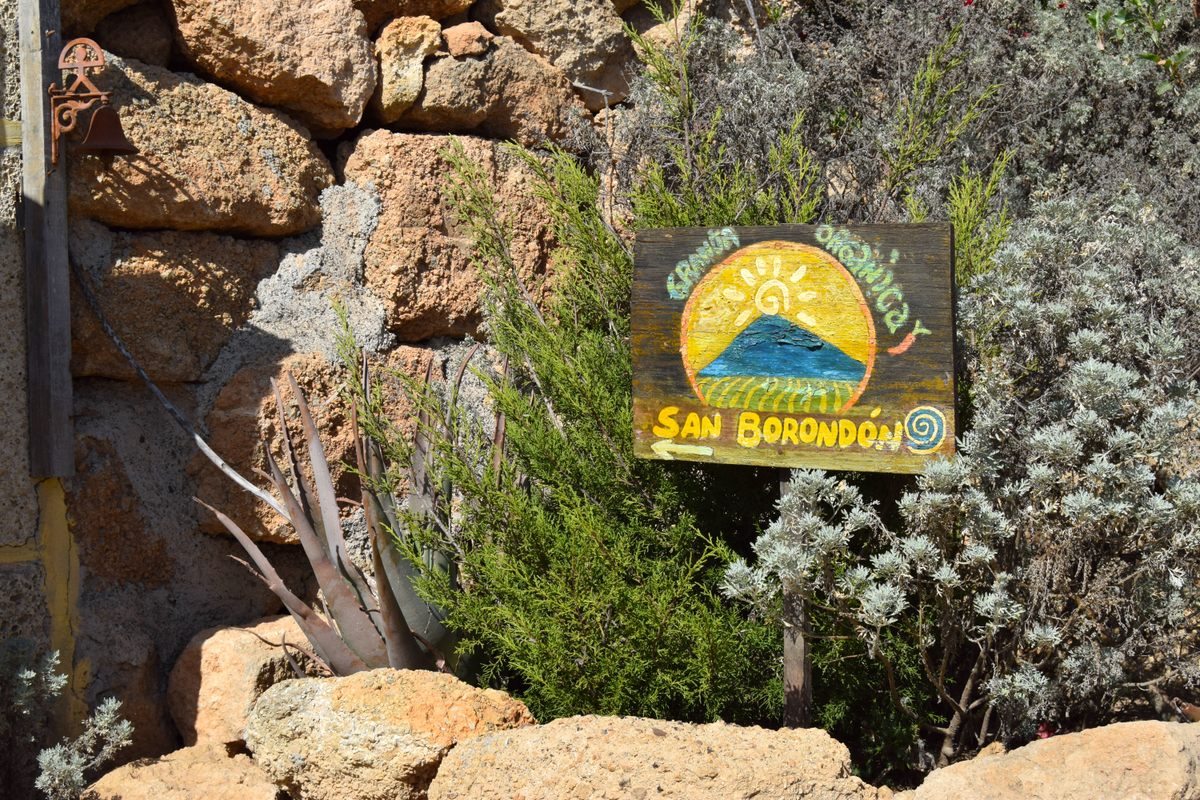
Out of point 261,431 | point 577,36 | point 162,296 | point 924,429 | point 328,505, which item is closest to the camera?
point 924,429

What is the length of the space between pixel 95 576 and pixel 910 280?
2491 mm

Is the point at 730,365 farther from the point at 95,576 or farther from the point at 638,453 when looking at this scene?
the point at 95,576

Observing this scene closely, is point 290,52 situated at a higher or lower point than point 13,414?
higher

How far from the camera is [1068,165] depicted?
4820 mm

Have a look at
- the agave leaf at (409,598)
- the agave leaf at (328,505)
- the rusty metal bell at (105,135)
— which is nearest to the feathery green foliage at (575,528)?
the agave leaf at (409,598)

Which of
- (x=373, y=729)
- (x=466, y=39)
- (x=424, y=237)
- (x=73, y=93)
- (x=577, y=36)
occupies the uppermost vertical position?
(x=577, y=36)

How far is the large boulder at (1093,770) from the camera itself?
241 centimetres

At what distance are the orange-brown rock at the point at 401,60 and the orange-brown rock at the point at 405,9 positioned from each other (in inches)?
1.6

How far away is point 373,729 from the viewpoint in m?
2.87

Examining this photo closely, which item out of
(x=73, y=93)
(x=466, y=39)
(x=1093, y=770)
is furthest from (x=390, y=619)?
(x=466, y=39)

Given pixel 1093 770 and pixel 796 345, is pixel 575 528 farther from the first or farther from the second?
pixel 1093 770

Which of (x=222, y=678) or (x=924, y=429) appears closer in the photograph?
(x=924, y=429)

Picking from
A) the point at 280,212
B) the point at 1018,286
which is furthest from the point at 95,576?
the point at 1018,286

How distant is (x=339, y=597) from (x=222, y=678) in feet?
1.60
